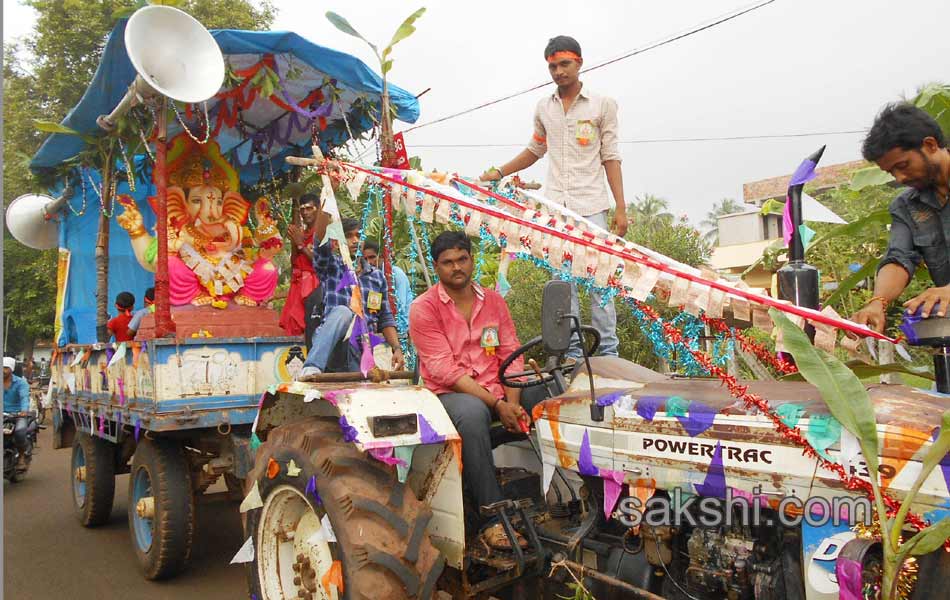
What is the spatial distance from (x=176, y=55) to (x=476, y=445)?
3614 mm

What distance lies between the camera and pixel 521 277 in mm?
8602

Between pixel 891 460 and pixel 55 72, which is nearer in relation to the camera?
pixel 891 460

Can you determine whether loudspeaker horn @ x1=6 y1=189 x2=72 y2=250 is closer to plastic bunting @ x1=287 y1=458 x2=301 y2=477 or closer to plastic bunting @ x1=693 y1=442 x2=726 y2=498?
plastic bunting @ x1=287 y1=458 x2=301 y2=477

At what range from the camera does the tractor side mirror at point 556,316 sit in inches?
88.5

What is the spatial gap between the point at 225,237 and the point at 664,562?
209 inches

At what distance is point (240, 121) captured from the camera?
635 centimetres

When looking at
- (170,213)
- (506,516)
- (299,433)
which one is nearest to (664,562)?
(506,516)

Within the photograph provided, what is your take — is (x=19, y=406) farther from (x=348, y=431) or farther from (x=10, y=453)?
(x=348, y=431)

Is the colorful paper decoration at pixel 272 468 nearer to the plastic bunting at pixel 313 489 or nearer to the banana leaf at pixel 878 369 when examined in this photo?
the plastic bunting at pixel 313 489

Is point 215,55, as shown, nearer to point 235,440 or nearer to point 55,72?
point 235,440

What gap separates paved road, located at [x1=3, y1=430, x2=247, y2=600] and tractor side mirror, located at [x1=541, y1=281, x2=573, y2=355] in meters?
3.31

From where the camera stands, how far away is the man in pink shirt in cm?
289

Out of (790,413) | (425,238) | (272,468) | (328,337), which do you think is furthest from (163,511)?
(790,413)

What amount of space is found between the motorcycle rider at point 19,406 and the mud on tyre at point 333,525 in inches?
282
